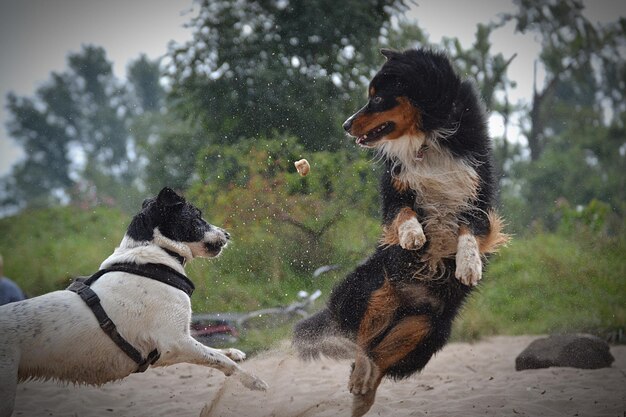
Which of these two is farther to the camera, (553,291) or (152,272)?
(553,291)

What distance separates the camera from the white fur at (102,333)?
3.01 meters

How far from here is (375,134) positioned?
370cm

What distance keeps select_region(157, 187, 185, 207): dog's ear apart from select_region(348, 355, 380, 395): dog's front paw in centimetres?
149

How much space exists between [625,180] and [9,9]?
40.5 ft

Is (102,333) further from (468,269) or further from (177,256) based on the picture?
(468,269)

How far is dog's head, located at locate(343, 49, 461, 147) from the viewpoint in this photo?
3.59 m

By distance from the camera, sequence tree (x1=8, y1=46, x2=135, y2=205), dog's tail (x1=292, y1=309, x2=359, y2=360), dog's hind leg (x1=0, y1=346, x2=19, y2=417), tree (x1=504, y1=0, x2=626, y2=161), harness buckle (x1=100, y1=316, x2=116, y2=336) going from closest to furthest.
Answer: dog's hind leg (x1=0, y1=346, x2=19, y2=417), harness buckle (x1=100, y1=316, x2=116, y2=336), dog's tail (x1=292, y1=309, x2=359, y2=360), tree (x1=504, y1=0, x2=626, y2=161), tree (x1=8, y1=46, x2=135, y2=205)

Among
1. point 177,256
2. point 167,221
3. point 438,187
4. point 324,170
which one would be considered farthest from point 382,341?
point 324,170

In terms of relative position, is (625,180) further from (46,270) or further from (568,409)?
(46,270)

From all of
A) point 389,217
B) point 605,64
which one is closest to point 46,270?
point 389,217

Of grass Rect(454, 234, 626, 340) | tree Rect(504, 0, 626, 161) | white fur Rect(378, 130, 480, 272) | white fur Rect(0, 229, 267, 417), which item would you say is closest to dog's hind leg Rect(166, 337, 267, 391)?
white fur Rect(0, 229, 267, 417)

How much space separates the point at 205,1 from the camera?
8133 millimetres

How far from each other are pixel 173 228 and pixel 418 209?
1504 mm

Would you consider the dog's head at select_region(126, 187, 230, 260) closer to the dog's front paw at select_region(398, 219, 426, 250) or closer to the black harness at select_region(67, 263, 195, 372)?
the black harness at select_region(67, 263, 195, 372)
